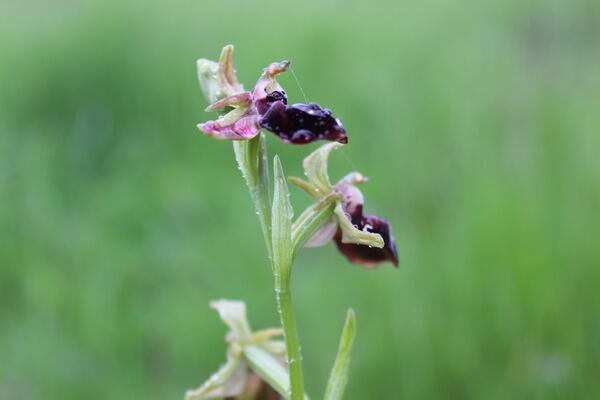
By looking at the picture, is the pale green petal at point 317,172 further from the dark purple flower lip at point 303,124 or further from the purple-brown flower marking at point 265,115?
the dark purple flower lip at point 303,124

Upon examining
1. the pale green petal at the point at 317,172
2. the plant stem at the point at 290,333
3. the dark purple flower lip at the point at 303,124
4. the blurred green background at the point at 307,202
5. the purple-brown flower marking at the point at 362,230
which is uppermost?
the dark purple flower lip at the point at 303,124

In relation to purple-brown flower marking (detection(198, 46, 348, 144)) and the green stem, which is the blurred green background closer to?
the green stem

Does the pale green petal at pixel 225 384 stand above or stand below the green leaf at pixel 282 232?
below

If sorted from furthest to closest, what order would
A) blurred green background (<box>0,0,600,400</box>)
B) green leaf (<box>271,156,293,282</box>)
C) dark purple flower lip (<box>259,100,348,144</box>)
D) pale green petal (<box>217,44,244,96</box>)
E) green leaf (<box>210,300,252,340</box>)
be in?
1. blurred green background (<box>0,0,600,400</box>)
2. green leaf (<box>210,300,252,340</box>)
3. pale green petal (<box>217,44,244,96</box>)
4. green leaf (<box>271,156,293,282</box>)
5. dark purple flower lip (<box>259,100,348,144</box>)

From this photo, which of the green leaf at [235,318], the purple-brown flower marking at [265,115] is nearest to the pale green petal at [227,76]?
the purple-brown flower marking at [265,115]

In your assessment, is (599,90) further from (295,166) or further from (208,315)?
(208,315)

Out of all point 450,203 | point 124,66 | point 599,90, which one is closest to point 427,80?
point 599,90

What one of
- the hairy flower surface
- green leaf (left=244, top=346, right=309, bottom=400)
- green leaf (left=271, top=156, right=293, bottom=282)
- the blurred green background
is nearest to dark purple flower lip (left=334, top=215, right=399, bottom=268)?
the hairy flower surface
